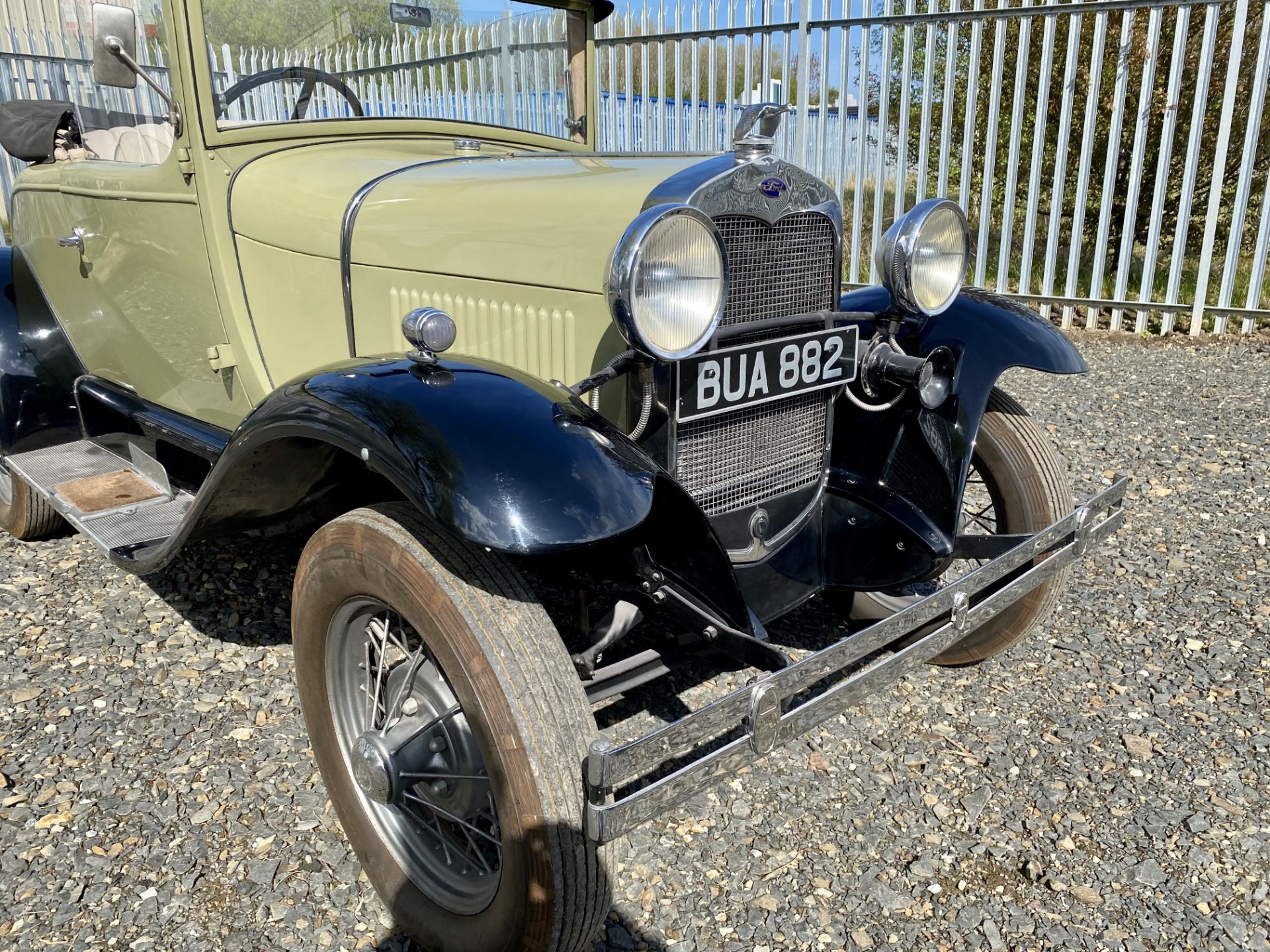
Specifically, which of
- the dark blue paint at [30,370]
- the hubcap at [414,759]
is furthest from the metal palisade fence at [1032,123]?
the hubcap at [414,759]

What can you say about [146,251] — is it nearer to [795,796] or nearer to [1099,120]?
[795,796]

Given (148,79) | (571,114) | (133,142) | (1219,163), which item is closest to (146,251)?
(133,142)

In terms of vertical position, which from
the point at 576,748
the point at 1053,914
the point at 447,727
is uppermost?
the point at 576,748

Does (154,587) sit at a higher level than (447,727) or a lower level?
lower

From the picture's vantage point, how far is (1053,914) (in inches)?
78.9

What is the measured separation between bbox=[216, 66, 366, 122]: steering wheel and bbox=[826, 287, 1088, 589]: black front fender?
1.69 m

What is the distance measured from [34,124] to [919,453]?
3137mm

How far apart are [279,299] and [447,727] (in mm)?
1450

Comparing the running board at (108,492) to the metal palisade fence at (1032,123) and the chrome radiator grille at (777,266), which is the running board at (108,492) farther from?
the metal palisade fence at (1032,123)

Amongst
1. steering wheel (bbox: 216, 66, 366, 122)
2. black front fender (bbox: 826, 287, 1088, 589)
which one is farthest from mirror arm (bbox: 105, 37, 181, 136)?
black front fender (bbox: 826, 287, 1088, 589)

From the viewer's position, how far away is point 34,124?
11.3ft

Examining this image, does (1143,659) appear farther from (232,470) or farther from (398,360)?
(232,470)

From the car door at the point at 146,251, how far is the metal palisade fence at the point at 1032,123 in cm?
273

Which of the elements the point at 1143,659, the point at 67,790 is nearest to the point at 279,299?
the point at 67,790
